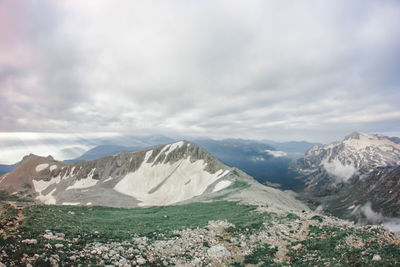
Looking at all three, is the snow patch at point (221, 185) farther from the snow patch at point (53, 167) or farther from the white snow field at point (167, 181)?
the snow patch at point (53, 167)

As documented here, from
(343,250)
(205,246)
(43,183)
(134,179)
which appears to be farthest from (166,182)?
(43,183)

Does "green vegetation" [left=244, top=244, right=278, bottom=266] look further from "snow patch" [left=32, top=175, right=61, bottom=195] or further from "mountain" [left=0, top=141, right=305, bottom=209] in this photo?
"snow patch" [left=32, top=175, right=61, bottom=195]

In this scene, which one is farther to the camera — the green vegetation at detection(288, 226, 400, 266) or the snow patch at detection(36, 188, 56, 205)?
Answer: the snow patch at detection(36, 188, 56, 205)

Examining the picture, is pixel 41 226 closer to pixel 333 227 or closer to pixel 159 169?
pixel 333 227

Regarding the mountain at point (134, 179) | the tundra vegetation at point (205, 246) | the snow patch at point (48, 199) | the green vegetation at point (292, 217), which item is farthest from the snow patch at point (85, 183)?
the green vegetation at point (292, 217)

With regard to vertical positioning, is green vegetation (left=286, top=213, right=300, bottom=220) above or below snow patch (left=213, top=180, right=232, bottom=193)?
above

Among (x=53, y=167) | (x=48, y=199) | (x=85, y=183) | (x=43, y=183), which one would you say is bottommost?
(x=48, y=199)

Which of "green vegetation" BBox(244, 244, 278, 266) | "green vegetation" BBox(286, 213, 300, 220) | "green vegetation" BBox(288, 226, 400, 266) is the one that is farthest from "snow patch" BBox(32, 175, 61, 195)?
"green vegetation" BBox(288, 226, 400, 266)

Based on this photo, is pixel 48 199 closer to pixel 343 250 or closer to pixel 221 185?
pixel 221 185
